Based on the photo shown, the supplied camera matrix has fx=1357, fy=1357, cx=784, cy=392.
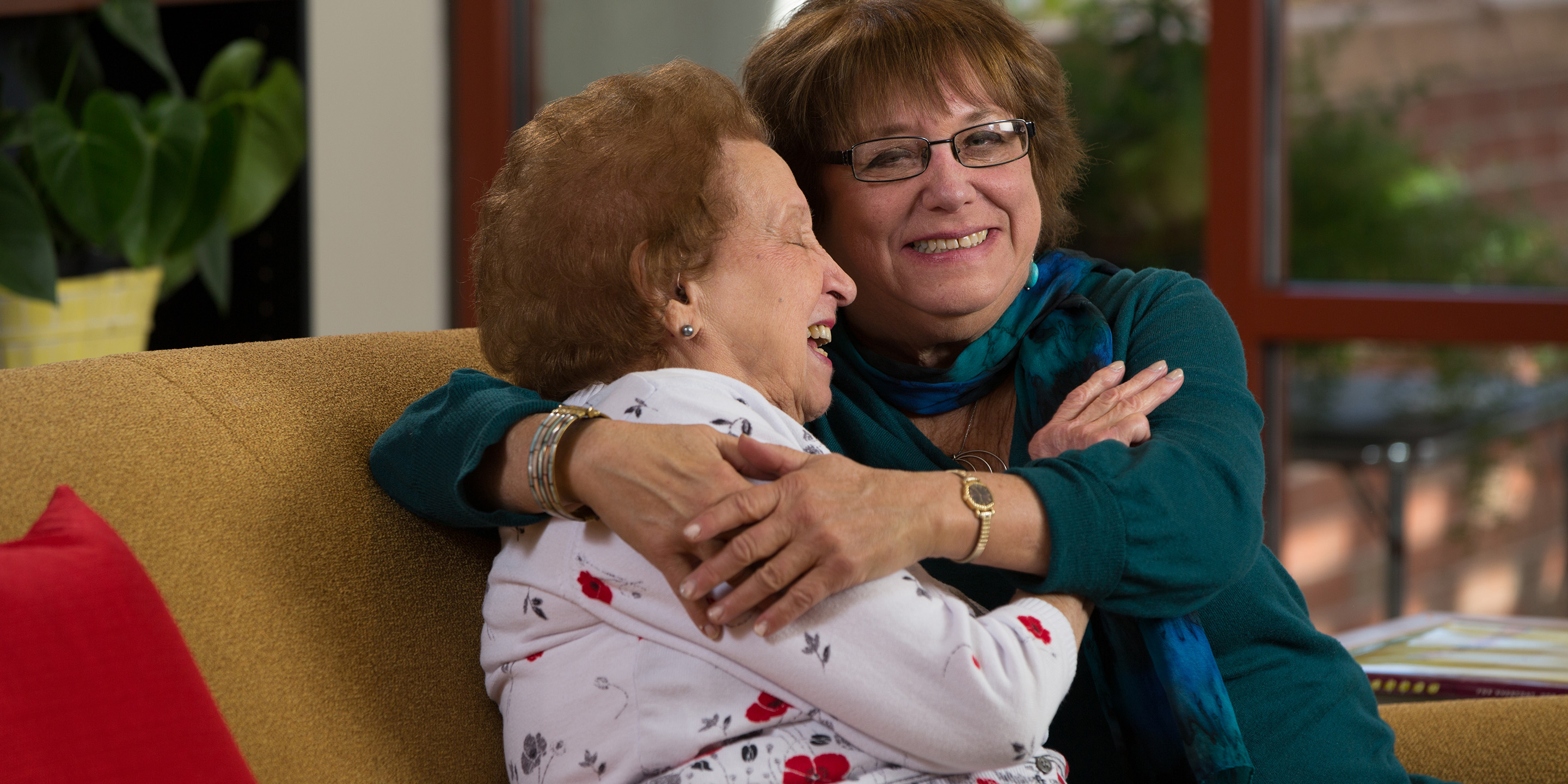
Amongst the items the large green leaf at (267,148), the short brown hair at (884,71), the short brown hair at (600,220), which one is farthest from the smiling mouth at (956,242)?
the large green leaf at (267,148)

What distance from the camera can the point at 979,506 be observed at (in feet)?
3.40

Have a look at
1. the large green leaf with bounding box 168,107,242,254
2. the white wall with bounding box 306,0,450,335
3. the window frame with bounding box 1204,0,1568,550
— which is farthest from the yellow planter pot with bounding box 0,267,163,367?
the window frame with bounding box 1204,0,1568,550

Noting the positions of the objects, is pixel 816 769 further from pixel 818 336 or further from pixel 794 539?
pixel 818 336

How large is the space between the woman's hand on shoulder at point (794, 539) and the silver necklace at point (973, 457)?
48 centimetres

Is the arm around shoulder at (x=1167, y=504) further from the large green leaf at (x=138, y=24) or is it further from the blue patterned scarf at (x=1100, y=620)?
the large green leaf at (x=138, y=24)

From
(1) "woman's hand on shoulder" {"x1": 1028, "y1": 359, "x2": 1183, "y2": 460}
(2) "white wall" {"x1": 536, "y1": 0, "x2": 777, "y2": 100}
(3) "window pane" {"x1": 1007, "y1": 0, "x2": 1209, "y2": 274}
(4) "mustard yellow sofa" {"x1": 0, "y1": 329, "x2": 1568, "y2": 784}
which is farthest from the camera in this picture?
(2) "white wall" {"x1": 536, "y1": 0, "x2": 777, "y2": 100}

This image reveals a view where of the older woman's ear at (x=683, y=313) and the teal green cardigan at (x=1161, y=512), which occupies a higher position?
the older woman's ear at (x=683, y=313)

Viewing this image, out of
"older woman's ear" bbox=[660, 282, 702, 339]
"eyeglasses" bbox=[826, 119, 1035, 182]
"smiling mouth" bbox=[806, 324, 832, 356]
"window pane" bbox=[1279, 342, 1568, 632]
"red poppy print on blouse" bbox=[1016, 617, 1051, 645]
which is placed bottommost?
"window pane" bbox=[1279, 342, 1568, 632]

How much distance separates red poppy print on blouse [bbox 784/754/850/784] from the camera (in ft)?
3.29

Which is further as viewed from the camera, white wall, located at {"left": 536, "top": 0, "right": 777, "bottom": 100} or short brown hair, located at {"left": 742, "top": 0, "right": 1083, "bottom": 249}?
white wall, located at {"left": 536, "top": 0, "right": 777, "bottom": 100}

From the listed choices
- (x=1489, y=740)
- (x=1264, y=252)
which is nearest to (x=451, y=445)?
(x=1489, y=740)

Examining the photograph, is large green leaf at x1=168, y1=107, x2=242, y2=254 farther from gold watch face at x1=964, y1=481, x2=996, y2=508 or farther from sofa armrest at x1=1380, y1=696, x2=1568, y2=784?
sofa armrest at x1=1380, y1=696, x2=1568, y2=784

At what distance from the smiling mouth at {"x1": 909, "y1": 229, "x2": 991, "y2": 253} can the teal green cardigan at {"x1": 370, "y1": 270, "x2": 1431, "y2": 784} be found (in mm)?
138

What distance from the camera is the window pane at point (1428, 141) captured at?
2.93 meters
